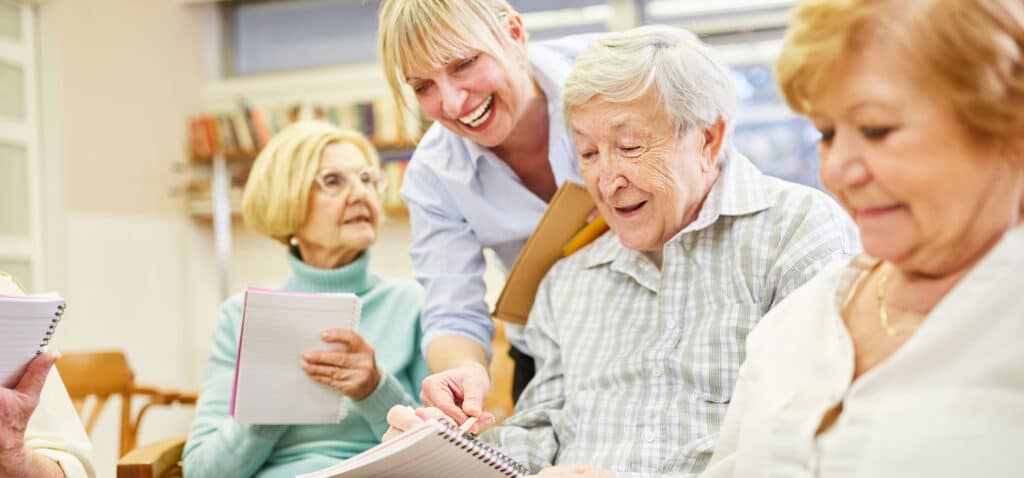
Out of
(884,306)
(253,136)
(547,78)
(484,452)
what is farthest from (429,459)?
(253,136)

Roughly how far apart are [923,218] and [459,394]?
963mm

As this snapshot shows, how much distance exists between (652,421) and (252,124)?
16.7 feet

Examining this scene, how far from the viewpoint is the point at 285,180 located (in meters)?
2.45

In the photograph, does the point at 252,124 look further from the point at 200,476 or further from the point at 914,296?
the point at 914,296

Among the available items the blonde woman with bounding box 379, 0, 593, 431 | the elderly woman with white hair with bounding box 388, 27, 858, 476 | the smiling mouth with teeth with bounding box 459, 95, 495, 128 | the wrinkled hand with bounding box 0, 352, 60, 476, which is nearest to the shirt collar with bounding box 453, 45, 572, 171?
Result: the blonde woman with bounding box 379, 0, 593, 431

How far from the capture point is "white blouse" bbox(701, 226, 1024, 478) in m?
0.96

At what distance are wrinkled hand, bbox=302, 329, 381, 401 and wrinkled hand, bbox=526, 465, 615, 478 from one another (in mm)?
700

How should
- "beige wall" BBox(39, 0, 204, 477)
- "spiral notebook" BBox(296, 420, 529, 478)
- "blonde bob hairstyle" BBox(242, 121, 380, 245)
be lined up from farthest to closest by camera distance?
"beige wall" BBox(39, 0, 204, 477) → "blonde bob hairstyle" BBox(242, 121, 380, 245) → "spiral notebook" BBox(296, 420, 529, 478)

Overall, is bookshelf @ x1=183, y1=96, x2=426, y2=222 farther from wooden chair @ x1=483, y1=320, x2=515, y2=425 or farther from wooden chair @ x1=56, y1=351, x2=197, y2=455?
wooden chair @ x1=56, y1=351, x2=197, y2=455

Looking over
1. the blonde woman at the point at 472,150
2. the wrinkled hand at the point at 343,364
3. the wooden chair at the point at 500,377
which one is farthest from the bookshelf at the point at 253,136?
the wrinkled hand at the point at 343,364

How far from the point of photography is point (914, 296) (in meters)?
1.09

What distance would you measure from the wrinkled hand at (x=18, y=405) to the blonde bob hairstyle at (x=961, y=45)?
1243 mm

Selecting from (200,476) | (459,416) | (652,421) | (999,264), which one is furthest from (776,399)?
(200,476)

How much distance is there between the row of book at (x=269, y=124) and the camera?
605cm
